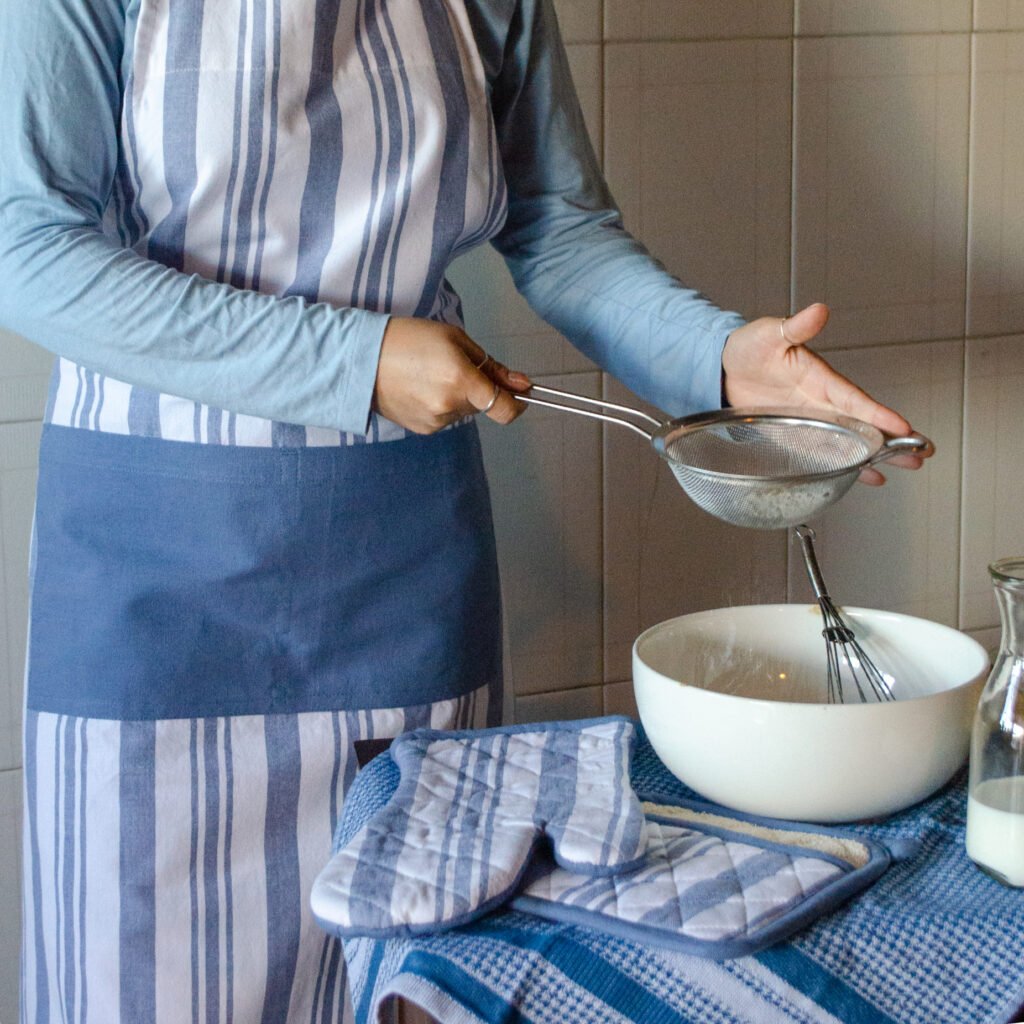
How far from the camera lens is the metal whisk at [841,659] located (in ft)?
2.78

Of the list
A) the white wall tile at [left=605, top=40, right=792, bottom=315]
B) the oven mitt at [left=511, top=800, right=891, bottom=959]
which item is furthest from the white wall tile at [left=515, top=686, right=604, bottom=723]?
the oven mitt at [left=511, top=800, right=891, bottom=959]

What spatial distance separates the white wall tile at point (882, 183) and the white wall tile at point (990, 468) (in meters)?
0.09

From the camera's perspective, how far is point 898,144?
5.30 ft

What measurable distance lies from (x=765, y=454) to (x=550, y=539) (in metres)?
0.63

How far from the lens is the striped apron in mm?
949

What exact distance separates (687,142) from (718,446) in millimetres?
676

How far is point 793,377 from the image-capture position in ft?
3.26

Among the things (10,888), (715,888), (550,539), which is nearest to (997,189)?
(550,539)

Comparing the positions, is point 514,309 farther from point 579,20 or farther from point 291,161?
point 291,161

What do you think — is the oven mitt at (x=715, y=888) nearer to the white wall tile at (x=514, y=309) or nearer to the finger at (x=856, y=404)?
the finger at (x=856, y=404)

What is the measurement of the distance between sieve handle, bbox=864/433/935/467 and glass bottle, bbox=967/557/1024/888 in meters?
0.19

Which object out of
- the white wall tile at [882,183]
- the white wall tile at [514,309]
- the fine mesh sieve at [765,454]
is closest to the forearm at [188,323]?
the fine mesh sieve at [765,454]

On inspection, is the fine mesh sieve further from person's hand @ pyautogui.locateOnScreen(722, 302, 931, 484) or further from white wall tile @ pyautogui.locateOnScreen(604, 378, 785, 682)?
white wall tile @ pyautogui.locateOnScreen(604, 378, 785, 682)

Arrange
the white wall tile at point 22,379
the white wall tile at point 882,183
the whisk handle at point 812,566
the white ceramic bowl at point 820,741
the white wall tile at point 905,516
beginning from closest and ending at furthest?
the white ceramic bowl at point 820,741 → the whisk handle at point 812,566 → the white wall tile at point 22,379 → the white wall tile at point 882,183 → the white wall tile at point 905,516
